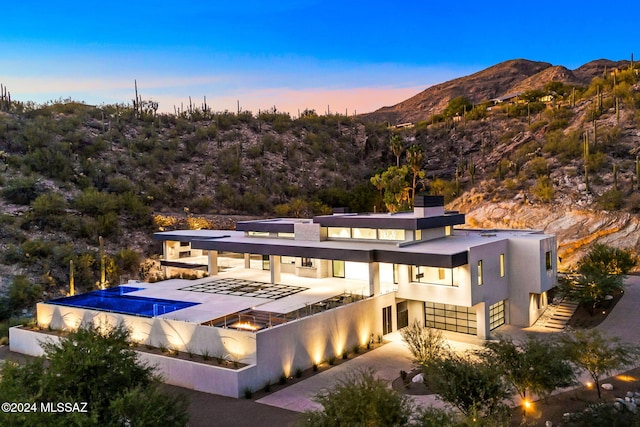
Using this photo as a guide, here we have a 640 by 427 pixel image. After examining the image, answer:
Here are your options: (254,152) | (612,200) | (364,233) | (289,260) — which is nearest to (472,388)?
(364,233)

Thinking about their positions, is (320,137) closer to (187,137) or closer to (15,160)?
(187,137)

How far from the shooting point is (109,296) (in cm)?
3014

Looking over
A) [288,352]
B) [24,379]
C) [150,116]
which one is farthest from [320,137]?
[24,379]

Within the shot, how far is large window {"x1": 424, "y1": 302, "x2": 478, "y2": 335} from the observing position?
95.9 feet

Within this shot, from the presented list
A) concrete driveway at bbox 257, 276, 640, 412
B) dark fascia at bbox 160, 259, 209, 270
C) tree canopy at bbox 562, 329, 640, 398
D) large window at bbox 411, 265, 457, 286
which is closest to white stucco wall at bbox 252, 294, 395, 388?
concrete driveway at bbox 257, 276, 640, 412

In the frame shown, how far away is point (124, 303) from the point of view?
28078 mm

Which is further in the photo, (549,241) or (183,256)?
(183,256)

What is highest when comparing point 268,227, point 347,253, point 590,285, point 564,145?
point 564,145

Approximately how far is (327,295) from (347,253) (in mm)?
2684

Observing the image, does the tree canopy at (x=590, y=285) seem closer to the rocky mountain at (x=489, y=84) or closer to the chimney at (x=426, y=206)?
the chimney at (x=426, y=206)

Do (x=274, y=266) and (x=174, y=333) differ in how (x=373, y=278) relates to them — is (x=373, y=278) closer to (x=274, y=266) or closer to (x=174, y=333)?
(x=274, y=266)

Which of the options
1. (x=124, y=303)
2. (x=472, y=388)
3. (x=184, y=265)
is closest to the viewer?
(x=472, y=388)

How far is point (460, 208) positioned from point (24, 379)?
177ft

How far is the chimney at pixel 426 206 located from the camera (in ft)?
104
